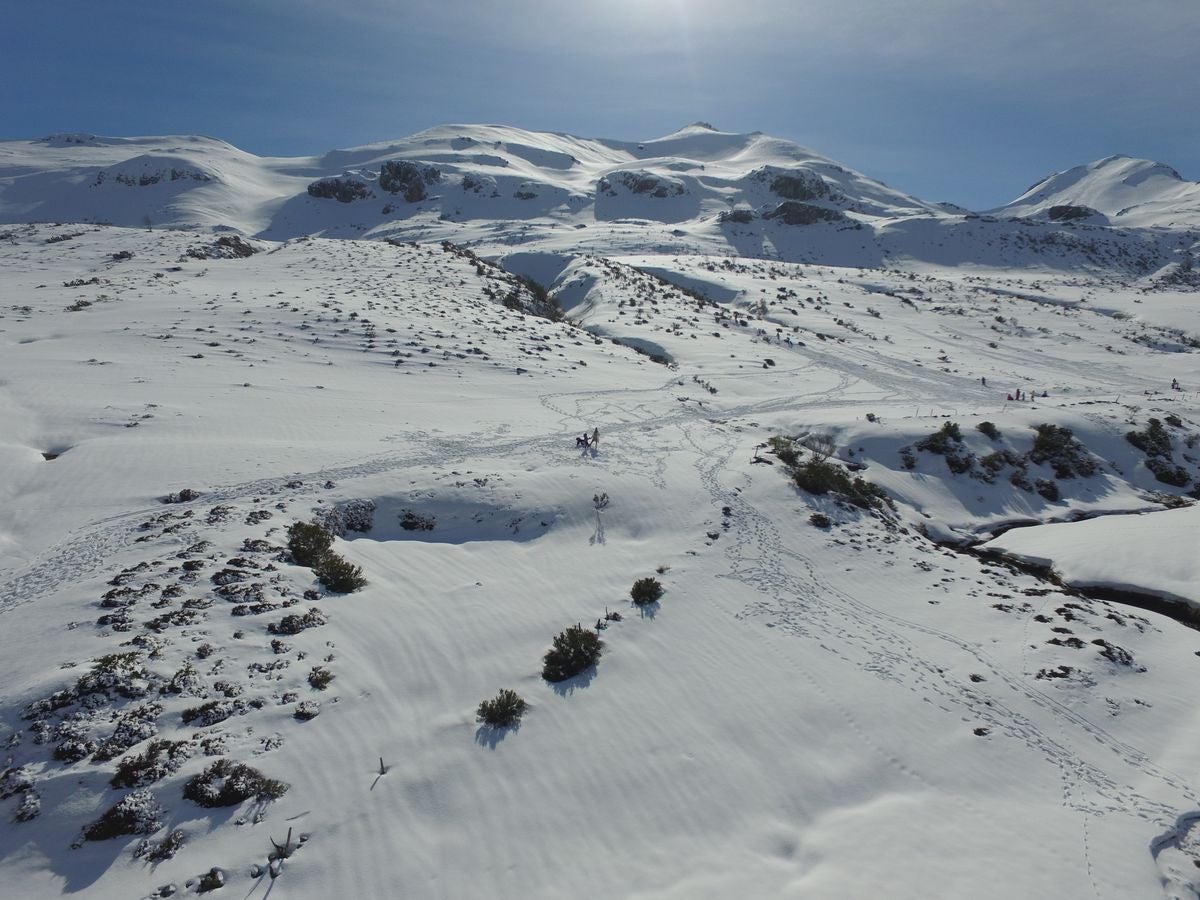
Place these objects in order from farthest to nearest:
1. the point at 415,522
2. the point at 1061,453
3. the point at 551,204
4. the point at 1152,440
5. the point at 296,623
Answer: the point at 551,204, the point at 1152,440, the point at 1061,453, the point at 415,522, the point at 296,623

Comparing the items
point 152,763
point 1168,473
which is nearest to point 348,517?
point 152,763

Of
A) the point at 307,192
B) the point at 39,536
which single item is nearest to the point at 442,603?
the point at 39,536

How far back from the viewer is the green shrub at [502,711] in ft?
29.3

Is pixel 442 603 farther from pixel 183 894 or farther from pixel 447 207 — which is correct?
pixel 447 207

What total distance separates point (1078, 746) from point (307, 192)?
454 feet

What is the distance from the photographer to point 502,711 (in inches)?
353

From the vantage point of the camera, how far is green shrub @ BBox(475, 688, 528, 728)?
8938 mm

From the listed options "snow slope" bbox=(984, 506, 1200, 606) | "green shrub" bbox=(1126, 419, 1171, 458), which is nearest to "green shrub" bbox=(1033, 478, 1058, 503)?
"snow slope" bbox=(984, 506, 1200, 606)

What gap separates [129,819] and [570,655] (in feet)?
20.1

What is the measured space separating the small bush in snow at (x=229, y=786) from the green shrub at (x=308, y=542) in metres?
5.03

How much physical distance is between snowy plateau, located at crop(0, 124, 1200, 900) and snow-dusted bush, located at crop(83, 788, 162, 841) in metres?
0.04

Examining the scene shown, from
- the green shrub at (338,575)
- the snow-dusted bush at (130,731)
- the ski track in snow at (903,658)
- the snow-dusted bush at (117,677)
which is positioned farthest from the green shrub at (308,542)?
the ski track in snow at (903,658)

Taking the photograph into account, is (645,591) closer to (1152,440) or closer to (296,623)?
(296,623)

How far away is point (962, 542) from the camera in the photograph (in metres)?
18.6
